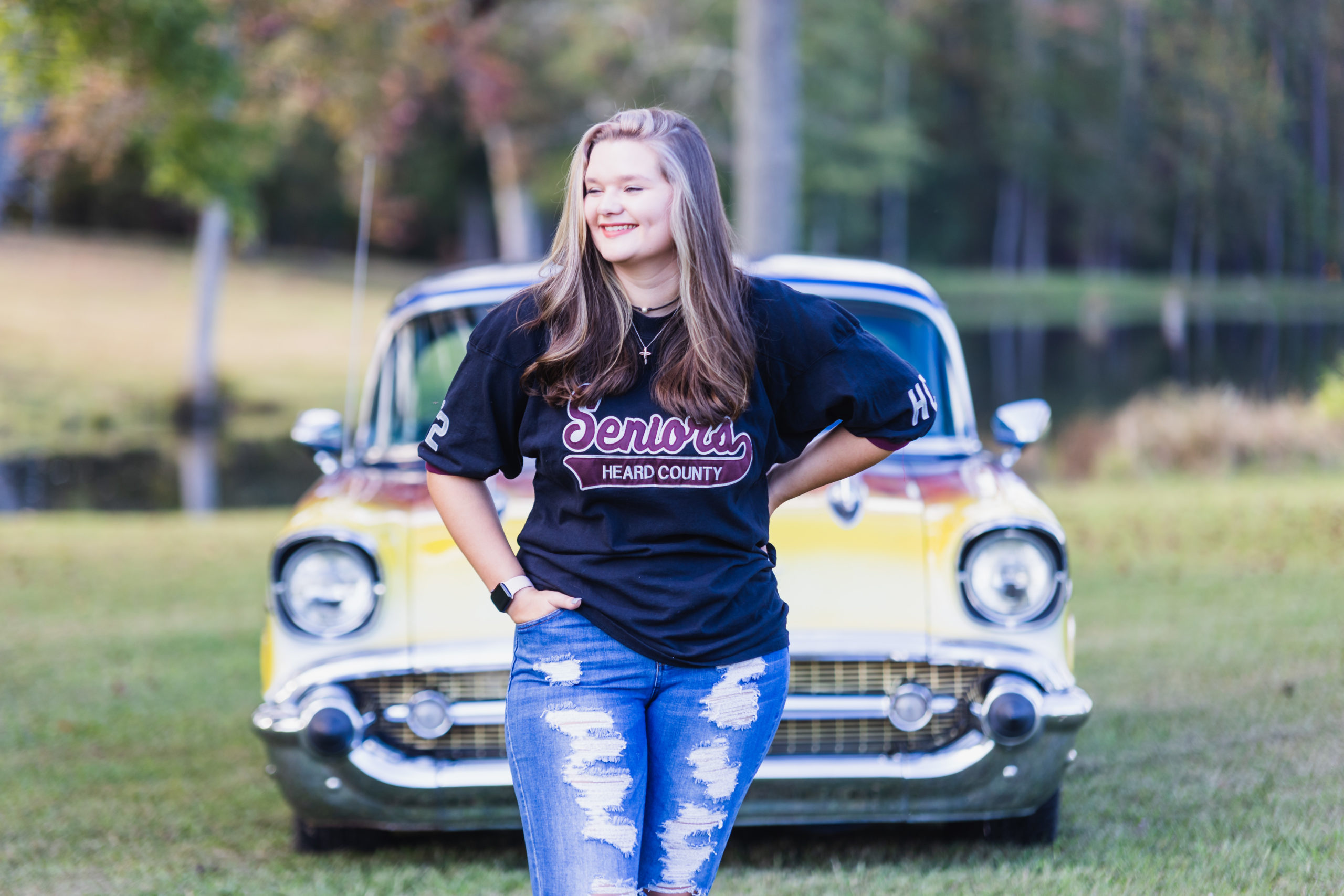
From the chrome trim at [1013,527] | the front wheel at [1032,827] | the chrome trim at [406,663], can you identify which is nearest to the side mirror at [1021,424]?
the chrome trim at [1013,527]

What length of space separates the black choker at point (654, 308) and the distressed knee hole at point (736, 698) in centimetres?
59

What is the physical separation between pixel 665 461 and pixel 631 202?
16.5 inches

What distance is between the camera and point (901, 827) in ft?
14.5

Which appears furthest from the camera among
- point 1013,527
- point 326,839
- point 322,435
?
point 322,435

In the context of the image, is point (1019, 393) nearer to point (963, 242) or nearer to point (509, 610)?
point (963, 242)

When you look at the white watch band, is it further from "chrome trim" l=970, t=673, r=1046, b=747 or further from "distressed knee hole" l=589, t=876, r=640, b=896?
"chrome trim" l=970, t=673, r=1046, b=747

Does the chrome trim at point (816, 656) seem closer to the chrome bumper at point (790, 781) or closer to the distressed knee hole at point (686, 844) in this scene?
the chrome bumper at point (790, 781)

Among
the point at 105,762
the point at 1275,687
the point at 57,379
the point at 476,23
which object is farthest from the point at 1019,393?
the point at 57,379

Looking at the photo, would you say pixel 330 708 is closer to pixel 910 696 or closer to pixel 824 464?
pixel 910 696

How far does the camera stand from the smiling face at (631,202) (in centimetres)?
226

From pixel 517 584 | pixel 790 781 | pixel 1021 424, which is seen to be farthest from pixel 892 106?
pixel 517 584

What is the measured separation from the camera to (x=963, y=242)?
23312mm

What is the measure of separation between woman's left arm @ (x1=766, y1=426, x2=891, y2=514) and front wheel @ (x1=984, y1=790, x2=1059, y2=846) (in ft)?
5.67

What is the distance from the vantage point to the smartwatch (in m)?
2.32
